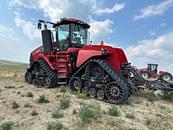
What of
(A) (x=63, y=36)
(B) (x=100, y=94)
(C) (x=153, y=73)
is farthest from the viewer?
(C) (x=153, y=73)

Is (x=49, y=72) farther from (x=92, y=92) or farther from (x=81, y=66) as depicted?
(x=92, y=92)

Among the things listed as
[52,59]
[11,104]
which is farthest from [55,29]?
[11,104]

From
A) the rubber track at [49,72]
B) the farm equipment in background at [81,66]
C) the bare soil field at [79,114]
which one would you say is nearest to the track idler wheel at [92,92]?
the farm equipment in background at [81,66]

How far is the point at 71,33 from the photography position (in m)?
13.5

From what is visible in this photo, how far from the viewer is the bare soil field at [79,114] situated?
7230 millimetres

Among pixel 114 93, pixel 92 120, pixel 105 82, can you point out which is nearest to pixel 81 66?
pixel 105 82

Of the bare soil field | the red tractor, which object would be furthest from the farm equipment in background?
the red tractor

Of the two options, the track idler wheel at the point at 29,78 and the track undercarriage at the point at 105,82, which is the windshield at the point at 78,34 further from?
the track idler wheel at the point at 29,78

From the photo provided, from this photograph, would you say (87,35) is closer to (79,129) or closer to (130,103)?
(130,103)

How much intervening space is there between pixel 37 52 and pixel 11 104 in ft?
22.3

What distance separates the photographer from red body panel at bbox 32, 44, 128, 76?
11031mm

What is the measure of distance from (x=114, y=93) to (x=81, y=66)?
2.40 meters

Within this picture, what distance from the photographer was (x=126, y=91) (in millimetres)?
9914

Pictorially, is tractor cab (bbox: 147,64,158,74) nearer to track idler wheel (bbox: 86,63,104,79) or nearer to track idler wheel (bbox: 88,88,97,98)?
track idler wheel (bbox: 86,63,104,79)
